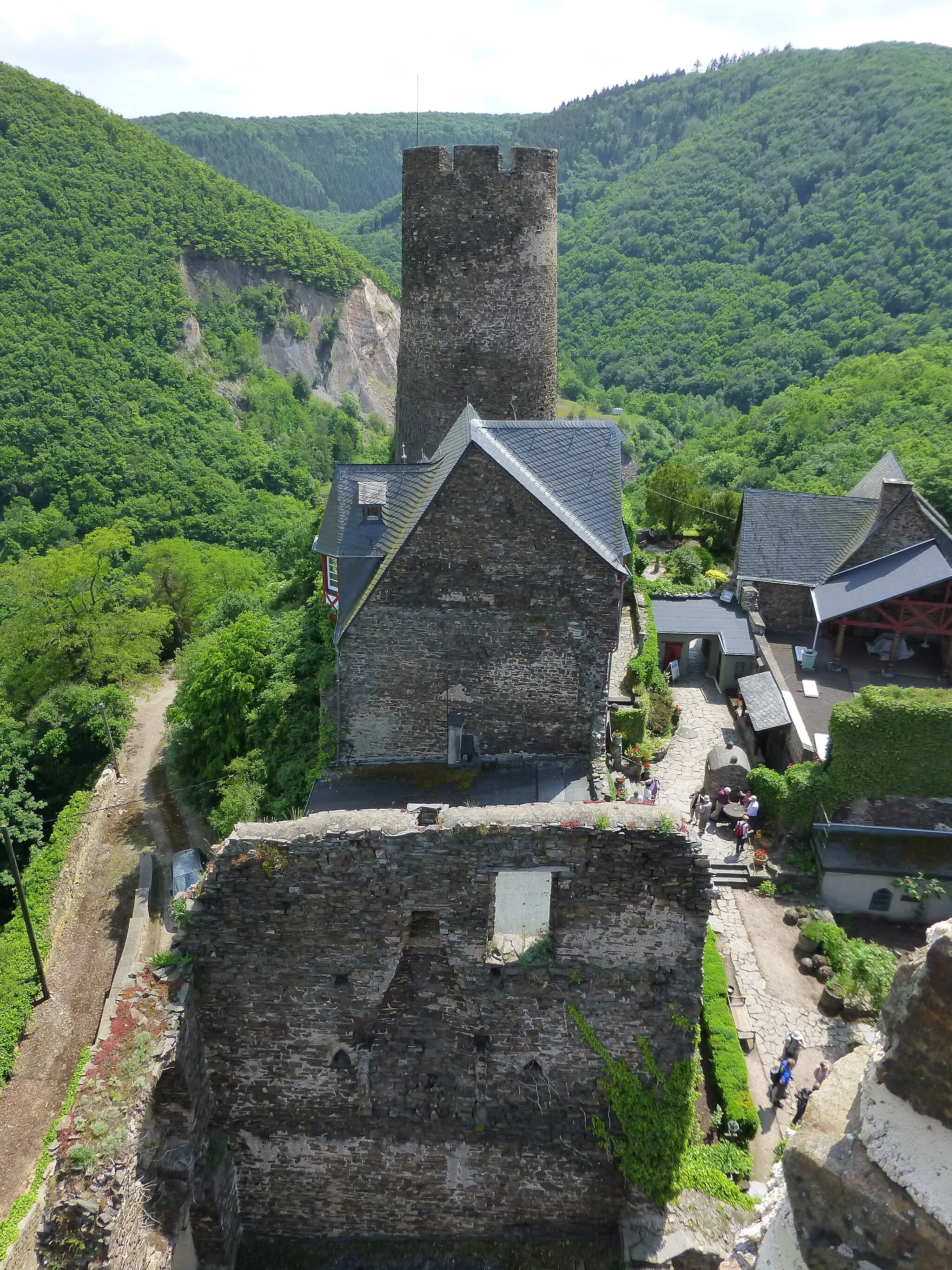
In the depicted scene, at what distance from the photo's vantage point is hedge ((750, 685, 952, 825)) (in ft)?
63.8

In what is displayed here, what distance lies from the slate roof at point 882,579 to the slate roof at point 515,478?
12905 millimetres

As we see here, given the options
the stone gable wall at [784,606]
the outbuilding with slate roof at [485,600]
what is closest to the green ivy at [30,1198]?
the outbuilding with slate roof at [485,600]

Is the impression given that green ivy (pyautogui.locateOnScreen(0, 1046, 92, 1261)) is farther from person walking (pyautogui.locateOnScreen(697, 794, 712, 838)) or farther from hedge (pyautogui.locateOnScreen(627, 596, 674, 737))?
hedge (pyautogui.locateOnScreen(627, 596, 674, 737))

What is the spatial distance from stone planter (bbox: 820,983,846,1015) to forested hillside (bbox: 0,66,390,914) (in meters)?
10.6

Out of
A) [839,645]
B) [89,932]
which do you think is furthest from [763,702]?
[89,932]

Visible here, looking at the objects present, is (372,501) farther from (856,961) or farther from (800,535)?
(800,535)

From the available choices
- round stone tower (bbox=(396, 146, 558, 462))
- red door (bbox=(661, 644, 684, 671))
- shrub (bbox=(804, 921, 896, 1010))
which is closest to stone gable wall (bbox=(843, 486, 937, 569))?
red door (bbox=(661, 644, 684, 671))

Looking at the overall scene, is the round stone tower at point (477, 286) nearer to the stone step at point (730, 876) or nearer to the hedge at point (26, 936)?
the stone step at point (730, 876)

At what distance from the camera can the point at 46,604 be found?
32469mm

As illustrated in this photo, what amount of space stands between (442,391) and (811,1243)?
18.1m

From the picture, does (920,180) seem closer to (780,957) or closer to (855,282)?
(855,282)

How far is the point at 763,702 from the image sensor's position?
A: 23453mm

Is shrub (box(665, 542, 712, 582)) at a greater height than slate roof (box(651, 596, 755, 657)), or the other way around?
shrub (box(665, 542, 712, 582))

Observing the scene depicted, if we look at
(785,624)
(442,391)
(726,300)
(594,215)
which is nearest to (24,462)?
(442,391)
